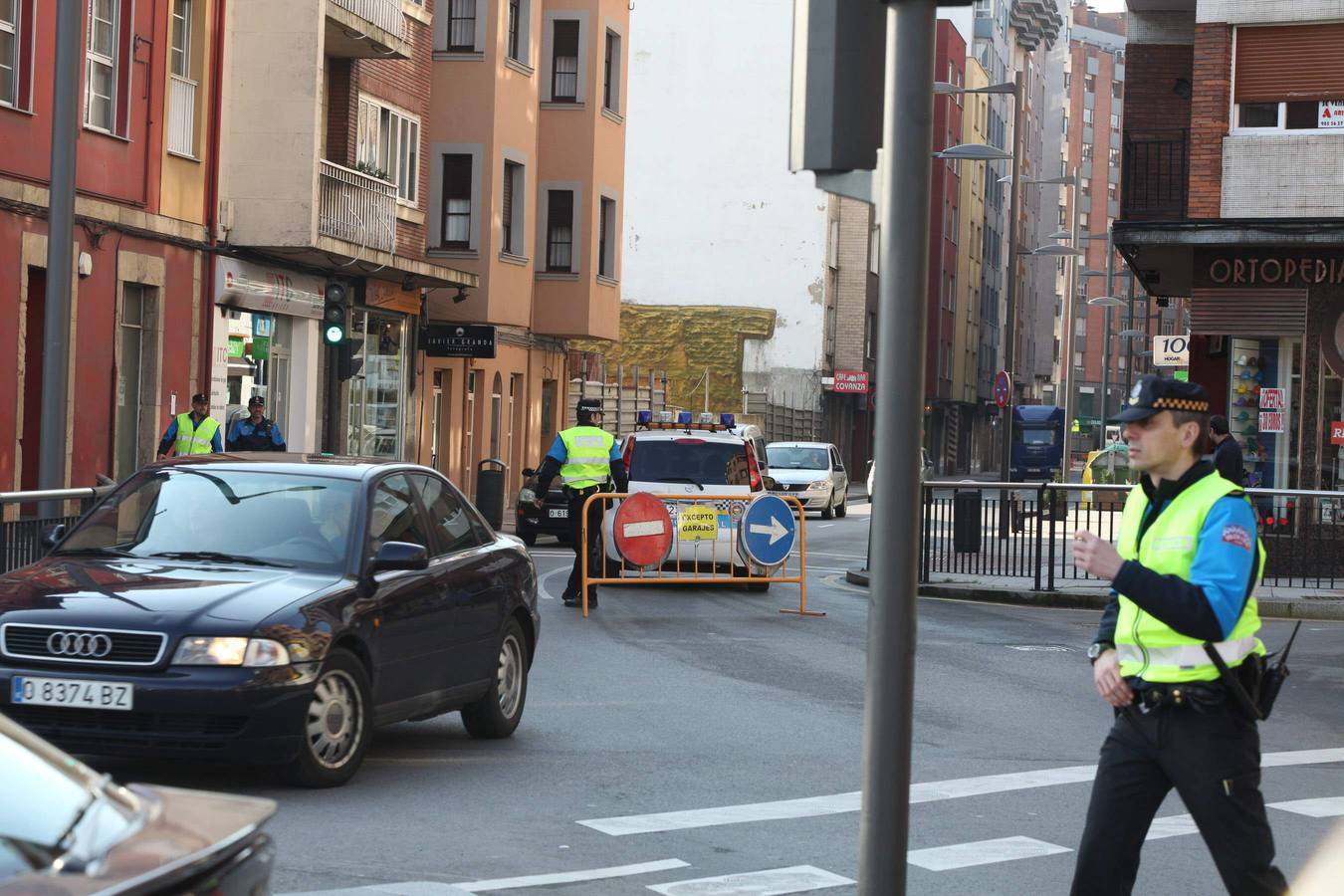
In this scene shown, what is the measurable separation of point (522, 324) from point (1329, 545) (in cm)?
2186

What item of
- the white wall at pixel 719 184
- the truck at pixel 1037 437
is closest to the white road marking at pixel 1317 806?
the white wall at pixel 719 184

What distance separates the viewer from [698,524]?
20.4 m

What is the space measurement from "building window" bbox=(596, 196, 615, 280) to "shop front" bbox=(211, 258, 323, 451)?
1200 cm

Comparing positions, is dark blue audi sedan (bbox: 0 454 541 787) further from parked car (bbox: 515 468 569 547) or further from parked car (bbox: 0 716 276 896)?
parked car (bbox: 515 468 569 547)

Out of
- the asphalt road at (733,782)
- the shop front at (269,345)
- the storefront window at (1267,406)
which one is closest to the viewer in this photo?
the asphalt road at (733,782)

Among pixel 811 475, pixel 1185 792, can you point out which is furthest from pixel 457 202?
pixel 1185 792

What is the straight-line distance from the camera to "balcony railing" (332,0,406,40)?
30.8 metres

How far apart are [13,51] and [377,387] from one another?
42.2 ft

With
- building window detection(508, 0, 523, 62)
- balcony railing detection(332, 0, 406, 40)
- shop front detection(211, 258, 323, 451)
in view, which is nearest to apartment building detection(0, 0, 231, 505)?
shop front detection(211, 258, 323, 451)

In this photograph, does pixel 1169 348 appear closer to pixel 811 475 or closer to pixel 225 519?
pixel 811 475

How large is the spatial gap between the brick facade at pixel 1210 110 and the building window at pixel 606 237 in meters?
18.7

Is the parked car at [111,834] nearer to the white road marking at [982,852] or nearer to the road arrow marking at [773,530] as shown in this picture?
the white road marking at [982,852]

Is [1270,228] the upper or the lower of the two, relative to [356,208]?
Result: lower

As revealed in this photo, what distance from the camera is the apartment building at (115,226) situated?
2272cm
